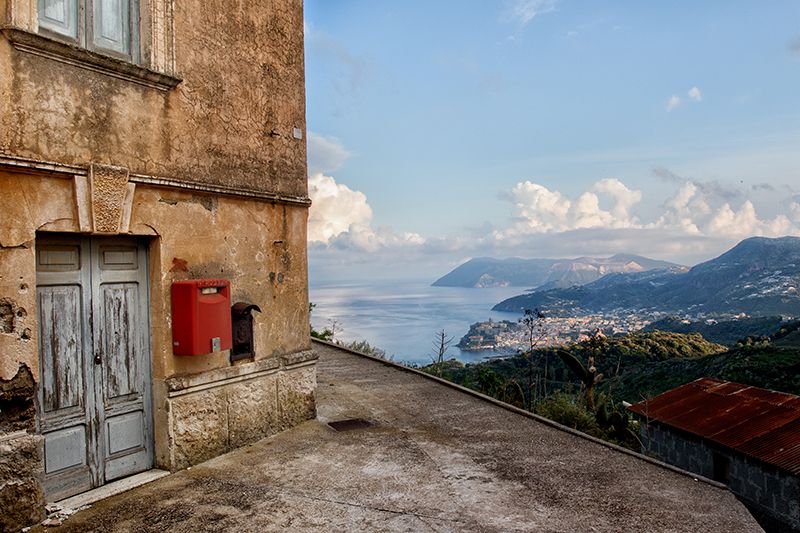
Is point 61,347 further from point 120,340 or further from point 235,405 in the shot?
point 235,405

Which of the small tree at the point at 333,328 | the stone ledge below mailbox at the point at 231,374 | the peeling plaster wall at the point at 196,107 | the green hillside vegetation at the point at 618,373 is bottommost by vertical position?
the green hillside vegetation at the point at 618,373

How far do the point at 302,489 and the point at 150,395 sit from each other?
167cm

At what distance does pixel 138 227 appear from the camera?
15.0 ft

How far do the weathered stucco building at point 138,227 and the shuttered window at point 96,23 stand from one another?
0.04ft

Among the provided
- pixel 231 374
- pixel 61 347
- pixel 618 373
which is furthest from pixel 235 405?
pixel 618 373

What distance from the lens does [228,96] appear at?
5477 mm

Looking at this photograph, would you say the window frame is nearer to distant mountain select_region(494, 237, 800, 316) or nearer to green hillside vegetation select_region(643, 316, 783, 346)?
green hillside vegetation select_region(643, 316, 783, 346)

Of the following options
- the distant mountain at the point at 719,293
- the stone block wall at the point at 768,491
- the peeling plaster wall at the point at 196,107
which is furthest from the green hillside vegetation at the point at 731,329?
the peeling plaster wall at the point at 196,107

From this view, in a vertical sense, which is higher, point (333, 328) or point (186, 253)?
point (186, 253)

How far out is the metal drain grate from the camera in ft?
20.7

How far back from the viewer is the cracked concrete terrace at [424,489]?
391 centimetres

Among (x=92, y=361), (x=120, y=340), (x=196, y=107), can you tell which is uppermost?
(x=196, y=107)

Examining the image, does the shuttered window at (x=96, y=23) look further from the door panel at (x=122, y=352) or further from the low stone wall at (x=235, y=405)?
the low stone wall at (x=235, y=405)

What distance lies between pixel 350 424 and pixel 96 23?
192 inches
